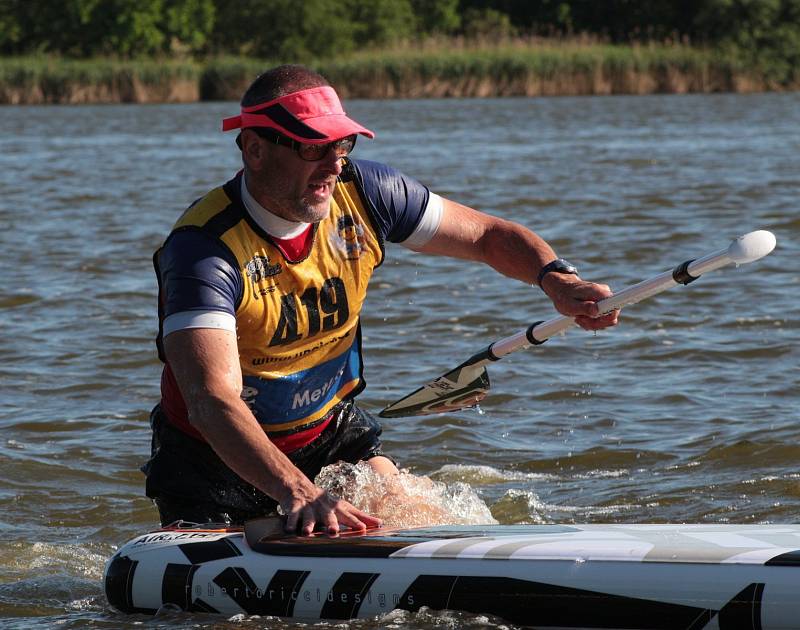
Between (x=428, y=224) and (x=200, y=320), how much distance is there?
103cm

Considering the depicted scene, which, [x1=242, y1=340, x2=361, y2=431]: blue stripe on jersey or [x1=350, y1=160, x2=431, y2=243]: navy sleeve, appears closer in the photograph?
[x1=242, y1=340, x2=361, y2=431]: blue stripe on jersey

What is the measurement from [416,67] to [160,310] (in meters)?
38.0

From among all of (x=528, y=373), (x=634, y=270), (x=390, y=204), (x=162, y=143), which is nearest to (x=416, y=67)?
(x=162, y=143)

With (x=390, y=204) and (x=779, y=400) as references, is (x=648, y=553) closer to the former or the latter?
(x=390, y=204)

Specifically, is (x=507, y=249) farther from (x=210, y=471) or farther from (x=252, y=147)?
(x=210, y=471)

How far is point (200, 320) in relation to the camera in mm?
3771

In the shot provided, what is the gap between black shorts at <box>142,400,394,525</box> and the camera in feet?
14.0

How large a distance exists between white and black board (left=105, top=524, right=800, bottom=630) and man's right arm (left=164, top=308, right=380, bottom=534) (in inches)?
A: 6.9

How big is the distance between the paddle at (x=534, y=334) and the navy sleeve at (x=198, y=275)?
3.56 feet

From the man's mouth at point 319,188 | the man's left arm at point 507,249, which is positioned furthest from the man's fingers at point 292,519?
the man's left arm at point 507,249

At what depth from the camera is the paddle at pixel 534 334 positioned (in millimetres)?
3945

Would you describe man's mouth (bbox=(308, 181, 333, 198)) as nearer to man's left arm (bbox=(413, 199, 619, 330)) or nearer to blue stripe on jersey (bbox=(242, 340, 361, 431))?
blue stripe on jersey (bbox=(242, 340, 361, 431))

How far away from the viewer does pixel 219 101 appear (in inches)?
1689

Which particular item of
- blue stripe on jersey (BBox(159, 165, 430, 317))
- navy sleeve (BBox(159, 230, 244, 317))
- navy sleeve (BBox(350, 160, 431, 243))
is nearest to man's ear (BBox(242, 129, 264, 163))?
blue stripe on jersey (BBox(159, 165, 430, 317))
